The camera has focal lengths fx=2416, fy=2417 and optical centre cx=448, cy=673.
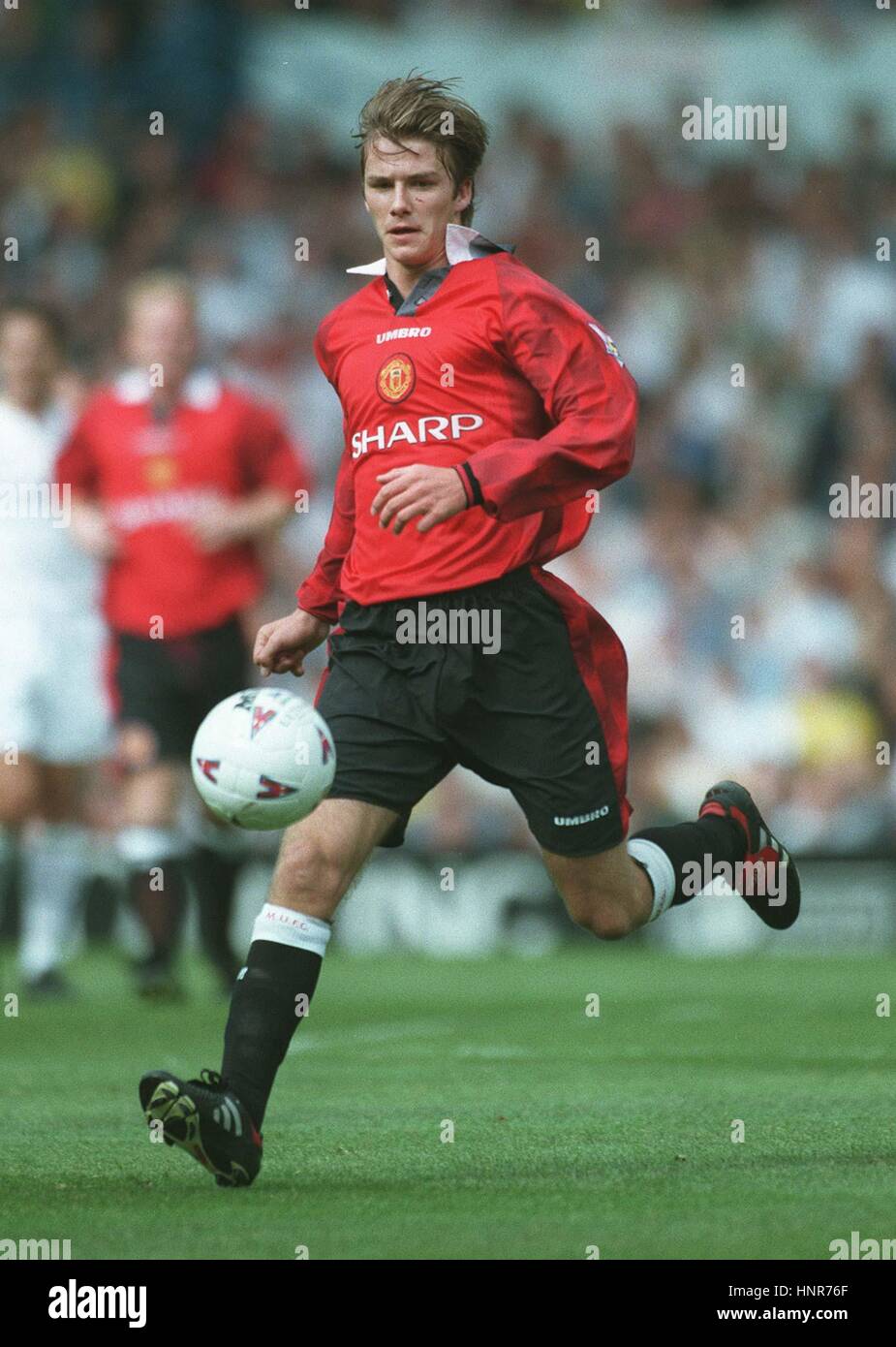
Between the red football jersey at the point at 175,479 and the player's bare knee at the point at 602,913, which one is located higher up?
the red football jersey at the point at 175,479

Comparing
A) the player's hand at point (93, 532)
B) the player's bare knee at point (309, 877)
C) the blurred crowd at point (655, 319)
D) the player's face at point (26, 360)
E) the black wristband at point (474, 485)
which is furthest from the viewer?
the blurred crowd at point (655, 319)

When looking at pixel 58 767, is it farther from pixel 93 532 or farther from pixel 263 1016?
pixel 263 1016

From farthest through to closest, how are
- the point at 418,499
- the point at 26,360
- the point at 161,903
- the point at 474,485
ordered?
the point at 26,360 < the point at 161,903 < the point at 474,485 < the point at 418,499

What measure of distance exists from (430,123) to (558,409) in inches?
28.6

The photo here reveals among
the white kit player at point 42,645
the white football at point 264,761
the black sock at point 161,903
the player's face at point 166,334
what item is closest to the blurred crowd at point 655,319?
the white kit player at point 42,645

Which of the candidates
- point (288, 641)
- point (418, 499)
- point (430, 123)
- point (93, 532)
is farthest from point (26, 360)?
point (418, 499)

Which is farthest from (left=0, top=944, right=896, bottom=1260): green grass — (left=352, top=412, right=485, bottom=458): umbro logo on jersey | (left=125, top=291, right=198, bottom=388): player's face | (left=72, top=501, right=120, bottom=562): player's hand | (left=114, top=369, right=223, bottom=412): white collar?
(left=125, top=291, right=198, bottom=388): player's face

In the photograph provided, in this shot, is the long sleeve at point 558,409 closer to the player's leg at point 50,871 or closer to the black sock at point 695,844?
the black sock at point 695,844

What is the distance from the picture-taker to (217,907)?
984 centimetres

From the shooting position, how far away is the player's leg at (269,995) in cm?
476

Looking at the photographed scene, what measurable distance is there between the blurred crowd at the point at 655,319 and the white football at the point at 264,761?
7.68 m

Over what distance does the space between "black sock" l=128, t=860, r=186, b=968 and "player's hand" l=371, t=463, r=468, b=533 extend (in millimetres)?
4869
